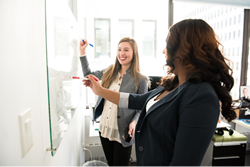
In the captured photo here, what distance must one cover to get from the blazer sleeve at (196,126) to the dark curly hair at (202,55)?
0.07 m

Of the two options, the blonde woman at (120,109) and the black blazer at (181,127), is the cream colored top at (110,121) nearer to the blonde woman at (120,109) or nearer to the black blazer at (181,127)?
the blonde woman at (120,109)

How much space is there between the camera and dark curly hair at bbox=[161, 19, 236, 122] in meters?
0.63

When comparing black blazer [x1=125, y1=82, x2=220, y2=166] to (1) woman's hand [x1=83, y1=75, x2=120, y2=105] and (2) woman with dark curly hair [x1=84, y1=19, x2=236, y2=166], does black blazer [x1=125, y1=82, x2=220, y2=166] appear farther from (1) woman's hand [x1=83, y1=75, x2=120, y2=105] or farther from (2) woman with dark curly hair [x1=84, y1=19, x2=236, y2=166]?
(1) woman's hand [x1=83, y1=75, x2=120, y2=105]

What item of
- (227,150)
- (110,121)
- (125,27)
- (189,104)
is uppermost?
(125,27)

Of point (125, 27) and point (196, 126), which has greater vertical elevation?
point (125, 27)

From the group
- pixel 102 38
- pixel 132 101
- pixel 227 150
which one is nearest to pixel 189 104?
pixel 132 101

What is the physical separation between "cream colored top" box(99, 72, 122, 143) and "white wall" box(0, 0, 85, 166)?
85cm

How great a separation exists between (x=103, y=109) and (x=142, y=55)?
1952 millimetres

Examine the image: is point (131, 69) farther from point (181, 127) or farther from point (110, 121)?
point (181, 127)

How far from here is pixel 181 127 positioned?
589 millimetres

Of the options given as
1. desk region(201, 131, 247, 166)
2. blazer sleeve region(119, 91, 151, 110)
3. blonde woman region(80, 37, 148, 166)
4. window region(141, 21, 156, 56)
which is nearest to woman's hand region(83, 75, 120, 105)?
blazer sleeve region(119, 91, 151, 110)

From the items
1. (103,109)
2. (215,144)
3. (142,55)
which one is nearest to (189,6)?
(142,55)

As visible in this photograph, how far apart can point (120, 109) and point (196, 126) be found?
0.89m

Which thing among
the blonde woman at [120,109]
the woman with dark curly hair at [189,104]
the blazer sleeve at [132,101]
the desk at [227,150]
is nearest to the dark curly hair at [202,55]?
the woman with dark curly hair at [189,104]
